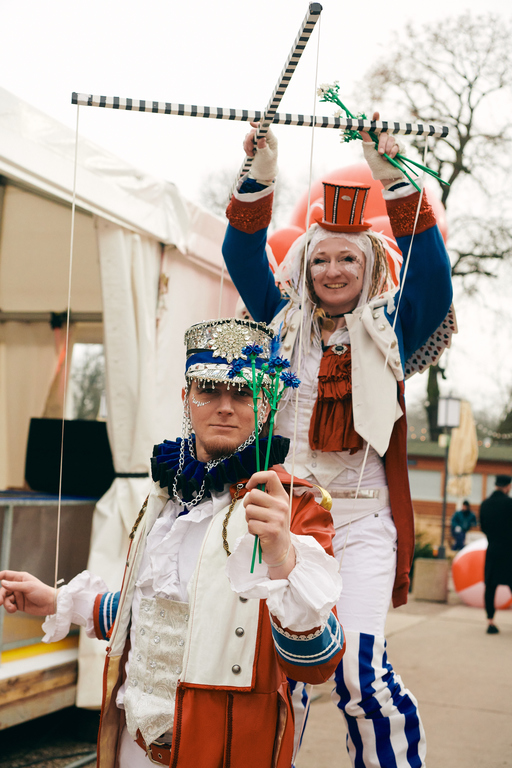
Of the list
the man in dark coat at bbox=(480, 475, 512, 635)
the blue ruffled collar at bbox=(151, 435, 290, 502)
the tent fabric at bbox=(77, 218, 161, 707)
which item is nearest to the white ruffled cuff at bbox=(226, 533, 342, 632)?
the blue ruffled collar at bbox=(151, 435, 290, 502)

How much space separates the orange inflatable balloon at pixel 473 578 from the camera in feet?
29.2

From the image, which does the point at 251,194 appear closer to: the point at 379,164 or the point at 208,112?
the point at 379,164

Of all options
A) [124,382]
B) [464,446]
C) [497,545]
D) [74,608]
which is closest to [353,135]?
[74,608]

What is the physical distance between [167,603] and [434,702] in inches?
129

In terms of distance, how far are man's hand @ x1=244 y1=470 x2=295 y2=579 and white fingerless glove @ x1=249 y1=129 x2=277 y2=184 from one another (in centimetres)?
112

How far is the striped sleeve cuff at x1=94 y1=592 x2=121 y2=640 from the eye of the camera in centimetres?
183

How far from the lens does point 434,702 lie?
4.33 metres

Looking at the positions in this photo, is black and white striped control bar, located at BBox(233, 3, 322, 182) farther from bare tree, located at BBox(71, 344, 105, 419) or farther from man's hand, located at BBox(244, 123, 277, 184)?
bare tree, located at BBox(71, 344, 105, 419)

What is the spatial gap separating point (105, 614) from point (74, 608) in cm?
10

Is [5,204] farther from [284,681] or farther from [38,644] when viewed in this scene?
[284,681]

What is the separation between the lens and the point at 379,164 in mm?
2025

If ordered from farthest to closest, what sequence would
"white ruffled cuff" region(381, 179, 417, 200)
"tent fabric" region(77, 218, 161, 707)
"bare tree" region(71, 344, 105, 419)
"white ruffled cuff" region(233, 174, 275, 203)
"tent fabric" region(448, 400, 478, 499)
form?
"tent fabric" region(448, 400, 478, 499) < "bare tree" region(71, 344, 105, 419) < "tent fabric" region(77, 218, 161, 707) < "white ruffled cuff" region(233, 174, 275, 203) < "white ruffled cuff" region(381, 179, 417, 200)

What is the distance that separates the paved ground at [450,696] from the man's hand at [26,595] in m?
2.03

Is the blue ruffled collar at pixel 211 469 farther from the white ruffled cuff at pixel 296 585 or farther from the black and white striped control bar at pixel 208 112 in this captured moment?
the black and white striped control bar at pixel 208 112
